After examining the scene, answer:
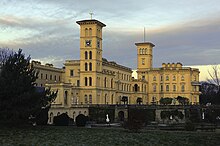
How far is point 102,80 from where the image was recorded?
264ft

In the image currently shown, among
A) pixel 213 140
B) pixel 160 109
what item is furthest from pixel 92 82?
pixel 213 140

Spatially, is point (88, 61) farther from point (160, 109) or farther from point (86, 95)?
point (160, 109)

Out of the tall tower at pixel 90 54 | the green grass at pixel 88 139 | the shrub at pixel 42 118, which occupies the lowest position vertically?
the green grass at pixel 88 139

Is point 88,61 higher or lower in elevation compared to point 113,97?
higher

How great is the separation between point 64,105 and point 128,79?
4046cm

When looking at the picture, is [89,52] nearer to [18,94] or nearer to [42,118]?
[42,118]

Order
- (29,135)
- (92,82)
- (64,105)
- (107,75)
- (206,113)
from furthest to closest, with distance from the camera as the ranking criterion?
(107,75), (92,82), (206,113), (64,105), (29,135)

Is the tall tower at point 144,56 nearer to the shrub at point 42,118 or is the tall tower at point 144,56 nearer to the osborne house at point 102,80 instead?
the osborne house at point 102,80

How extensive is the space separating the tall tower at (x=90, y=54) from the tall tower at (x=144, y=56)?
3175 cm

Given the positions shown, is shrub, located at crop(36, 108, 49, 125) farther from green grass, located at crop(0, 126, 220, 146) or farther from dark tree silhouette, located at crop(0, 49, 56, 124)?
green grass, located at crop(0, 126, 220, 146)

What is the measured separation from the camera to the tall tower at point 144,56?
111 m

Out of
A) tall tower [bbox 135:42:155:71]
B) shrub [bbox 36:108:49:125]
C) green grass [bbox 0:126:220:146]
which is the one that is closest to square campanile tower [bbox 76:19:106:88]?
tall tower [bbox 135:42:155:71]

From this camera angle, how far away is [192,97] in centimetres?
10312

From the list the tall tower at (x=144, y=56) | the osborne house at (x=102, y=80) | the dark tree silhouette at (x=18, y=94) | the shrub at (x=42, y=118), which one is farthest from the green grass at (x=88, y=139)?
the tall tower at (x=144, y=56)
